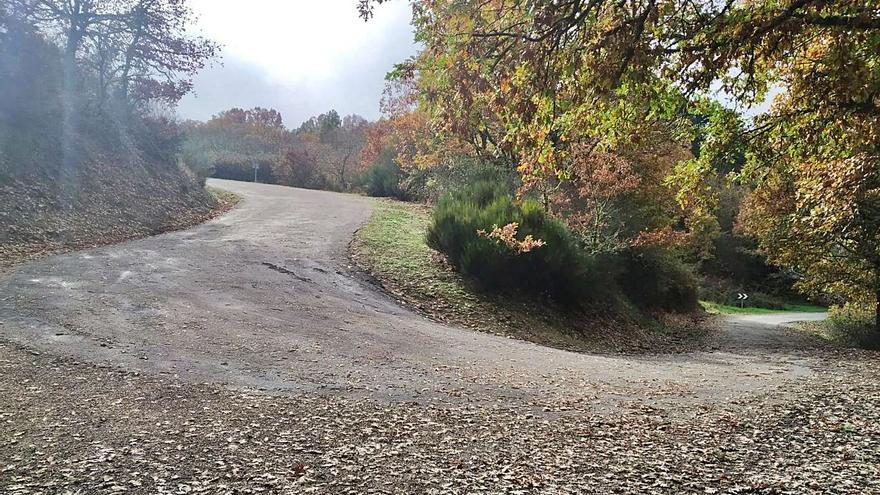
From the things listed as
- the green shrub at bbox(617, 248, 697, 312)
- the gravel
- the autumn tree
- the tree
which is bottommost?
the gravel

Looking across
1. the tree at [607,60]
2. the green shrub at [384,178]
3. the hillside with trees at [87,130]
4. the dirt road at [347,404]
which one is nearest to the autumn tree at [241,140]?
the green shrub at [384,178]

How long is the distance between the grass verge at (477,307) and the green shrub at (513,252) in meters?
0.35

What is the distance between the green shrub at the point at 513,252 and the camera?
11711mm

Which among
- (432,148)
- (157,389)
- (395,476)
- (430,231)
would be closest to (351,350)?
(157,389)

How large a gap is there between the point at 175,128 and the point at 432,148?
9.72 meters

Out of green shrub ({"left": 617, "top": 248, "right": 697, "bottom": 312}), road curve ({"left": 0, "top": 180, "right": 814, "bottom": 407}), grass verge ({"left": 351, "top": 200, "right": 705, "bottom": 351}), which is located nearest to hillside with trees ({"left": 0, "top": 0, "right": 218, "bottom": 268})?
road curve ({"left": 0, "top": 180, "right": 814, "bottom": 407})

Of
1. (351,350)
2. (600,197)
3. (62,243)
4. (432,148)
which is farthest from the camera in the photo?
(432,148)

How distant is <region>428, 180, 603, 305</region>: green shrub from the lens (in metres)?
11.7

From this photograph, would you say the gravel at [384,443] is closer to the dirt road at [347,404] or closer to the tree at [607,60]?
the dirt road at [347,404]

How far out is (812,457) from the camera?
4109 millimetres

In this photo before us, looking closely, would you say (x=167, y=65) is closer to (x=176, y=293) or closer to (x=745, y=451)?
(x=176, y=293)

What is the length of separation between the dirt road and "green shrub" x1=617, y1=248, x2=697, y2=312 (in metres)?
8.58

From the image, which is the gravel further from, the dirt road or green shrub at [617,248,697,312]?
green shrub at [617,248,697,312]

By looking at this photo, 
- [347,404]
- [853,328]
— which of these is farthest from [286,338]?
[853,328]
